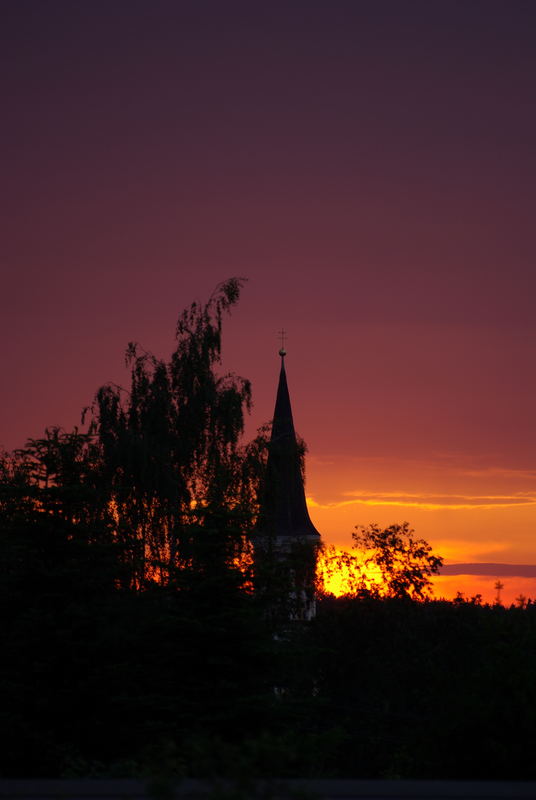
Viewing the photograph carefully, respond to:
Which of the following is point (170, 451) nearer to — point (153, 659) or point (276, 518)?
point (276, 518)

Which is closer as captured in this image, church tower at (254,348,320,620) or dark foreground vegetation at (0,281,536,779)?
dark foreground vegetation at (0,281,536,779)

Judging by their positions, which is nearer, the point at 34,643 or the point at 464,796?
the point at 464,796

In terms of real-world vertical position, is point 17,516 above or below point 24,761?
above

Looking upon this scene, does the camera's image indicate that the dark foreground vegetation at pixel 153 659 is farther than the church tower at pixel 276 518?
No

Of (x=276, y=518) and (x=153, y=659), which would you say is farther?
(x=276, y=518)

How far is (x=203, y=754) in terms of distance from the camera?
9117 millimetres

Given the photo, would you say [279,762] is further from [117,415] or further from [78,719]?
[117,415]

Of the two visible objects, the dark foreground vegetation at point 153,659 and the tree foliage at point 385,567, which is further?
the tree foliage at point 385,567

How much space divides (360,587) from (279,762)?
133ft

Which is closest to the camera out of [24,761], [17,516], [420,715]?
[24,761]

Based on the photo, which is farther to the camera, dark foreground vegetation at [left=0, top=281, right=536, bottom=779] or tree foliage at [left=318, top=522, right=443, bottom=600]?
tree foliage at [left=318, top=522, right=443, bottom=600]

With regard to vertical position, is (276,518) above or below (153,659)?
above

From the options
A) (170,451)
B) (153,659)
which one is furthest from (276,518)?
(153,659)

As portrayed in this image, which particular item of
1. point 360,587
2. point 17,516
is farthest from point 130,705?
point 360,587
